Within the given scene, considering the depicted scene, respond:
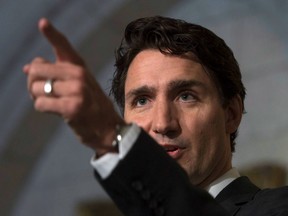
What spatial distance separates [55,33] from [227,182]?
66cm

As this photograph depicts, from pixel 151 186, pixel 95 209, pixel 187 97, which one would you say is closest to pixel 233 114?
pixel 187 97

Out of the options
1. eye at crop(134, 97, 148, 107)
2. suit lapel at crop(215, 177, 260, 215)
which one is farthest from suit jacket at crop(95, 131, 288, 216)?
eye at crop(134, 97, 148, 107)

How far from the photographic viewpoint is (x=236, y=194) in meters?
1.25

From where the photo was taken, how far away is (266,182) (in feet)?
7.56

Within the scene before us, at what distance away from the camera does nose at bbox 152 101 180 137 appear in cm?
122

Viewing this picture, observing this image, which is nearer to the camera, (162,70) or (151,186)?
(151,186)

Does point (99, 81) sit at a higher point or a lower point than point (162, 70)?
lower

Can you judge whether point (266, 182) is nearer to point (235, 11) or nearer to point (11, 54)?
point (235, 11)

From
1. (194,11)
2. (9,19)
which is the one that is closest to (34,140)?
(9,19)

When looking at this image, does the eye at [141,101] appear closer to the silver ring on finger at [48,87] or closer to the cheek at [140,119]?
the cheek at [140,119]

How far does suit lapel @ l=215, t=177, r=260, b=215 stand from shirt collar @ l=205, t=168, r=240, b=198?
0.01 m

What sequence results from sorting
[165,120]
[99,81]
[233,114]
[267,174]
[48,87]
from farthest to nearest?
[99,81] < [267,174] < [233,114] < [165,120] < [48,87]

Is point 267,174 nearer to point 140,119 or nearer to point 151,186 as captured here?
point 140,119

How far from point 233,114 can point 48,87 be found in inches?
31.1
